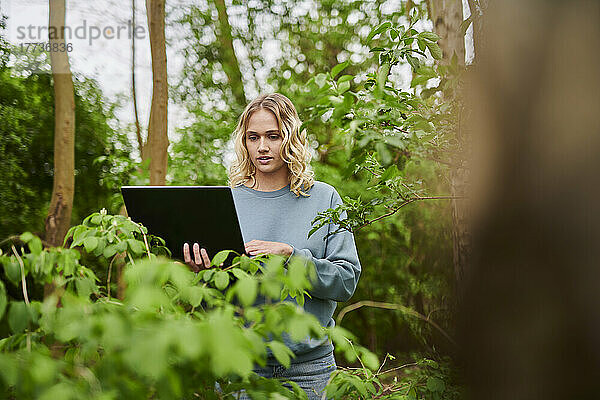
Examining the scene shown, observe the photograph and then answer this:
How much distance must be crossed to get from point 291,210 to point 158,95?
2233mm

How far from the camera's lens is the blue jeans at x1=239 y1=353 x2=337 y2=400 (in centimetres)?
135

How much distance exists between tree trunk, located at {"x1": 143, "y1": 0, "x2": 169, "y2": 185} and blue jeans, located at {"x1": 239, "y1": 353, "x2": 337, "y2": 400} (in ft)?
7.57

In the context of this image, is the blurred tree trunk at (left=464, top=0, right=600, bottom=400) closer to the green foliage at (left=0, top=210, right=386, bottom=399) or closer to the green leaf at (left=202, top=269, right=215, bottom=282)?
the green foliage at (left=0, top=210, right=386, bottom=399)

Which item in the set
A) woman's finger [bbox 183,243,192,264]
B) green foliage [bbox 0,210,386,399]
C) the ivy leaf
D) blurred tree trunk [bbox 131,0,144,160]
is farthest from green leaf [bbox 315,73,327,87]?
blurred tree trunk [bbox 131,0,144,160]

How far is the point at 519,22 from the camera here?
0.30 m

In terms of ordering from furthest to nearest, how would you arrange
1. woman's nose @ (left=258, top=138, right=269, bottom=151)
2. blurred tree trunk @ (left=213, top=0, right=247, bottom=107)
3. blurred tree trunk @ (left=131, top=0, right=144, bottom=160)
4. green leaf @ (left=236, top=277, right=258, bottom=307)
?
blurred tree trunk @ (left=213, top=0, right=247, bottom=107)
blurred tree trunk @ (left=131, top=0, right=144, bottom=160)
woman's nose @ (left=258, top=138, right=269, bottom=151)
green leaf @ (left=236, top=277, right=258, bottom=307)

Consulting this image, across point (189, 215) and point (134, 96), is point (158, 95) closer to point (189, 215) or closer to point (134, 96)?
point (134, 96)

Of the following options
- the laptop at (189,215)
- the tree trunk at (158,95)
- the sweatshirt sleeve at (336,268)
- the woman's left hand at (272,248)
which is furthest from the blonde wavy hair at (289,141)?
the tree trunk at (158,95)

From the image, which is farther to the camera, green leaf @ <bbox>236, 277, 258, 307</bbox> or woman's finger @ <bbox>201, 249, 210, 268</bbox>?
woman's finger @ <bbox>201, 249, 210, 268</bbox>

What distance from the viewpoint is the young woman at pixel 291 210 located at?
54.3 inches

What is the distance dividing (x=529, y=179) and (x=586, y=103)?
0.16ft

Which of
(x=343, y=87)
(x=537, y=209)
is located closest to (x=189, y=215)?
(x=343, y=87)

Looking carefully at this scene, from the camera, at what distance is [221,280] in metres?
0.77

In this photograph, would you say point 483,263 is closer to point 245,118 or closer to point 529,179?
point 529,179
